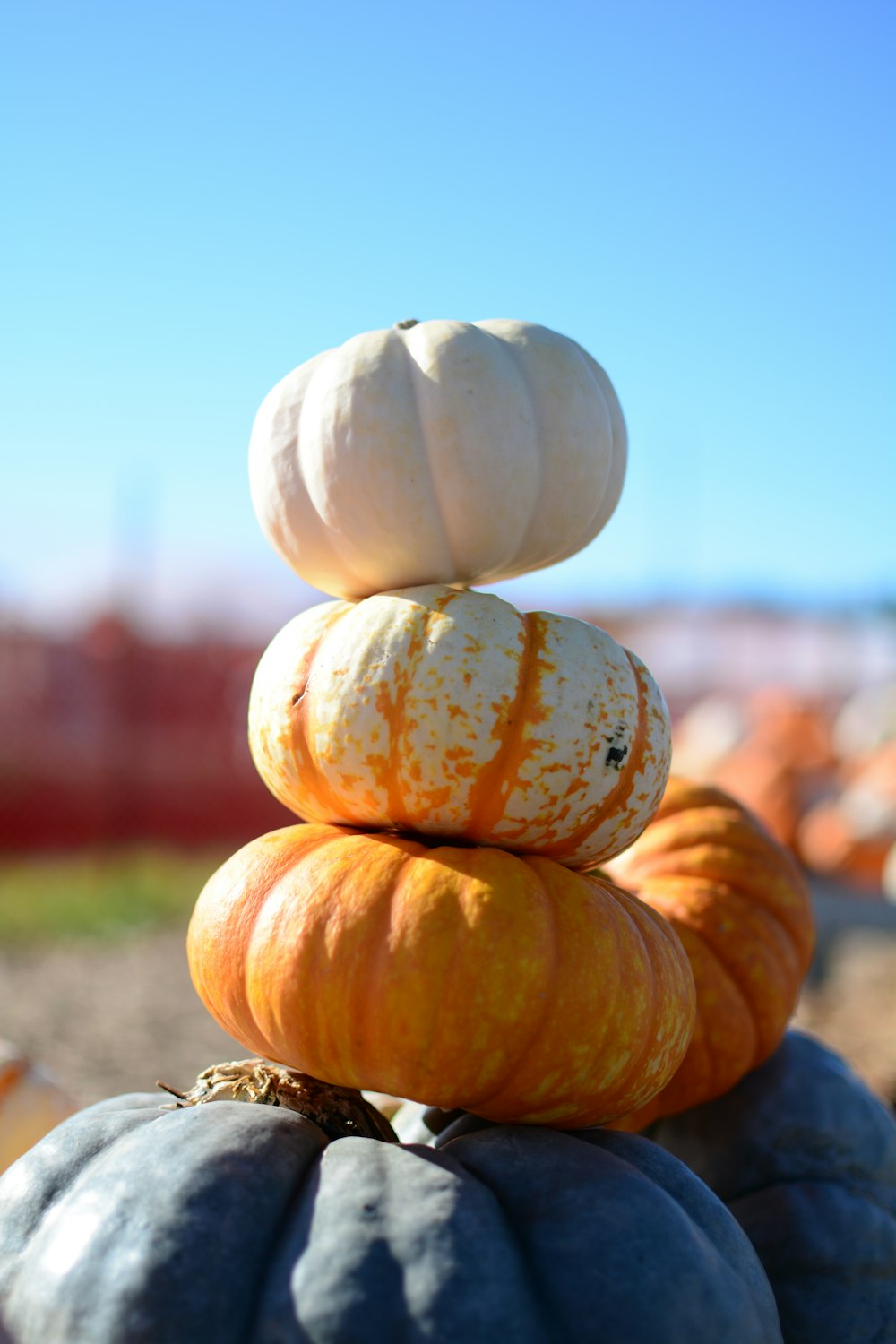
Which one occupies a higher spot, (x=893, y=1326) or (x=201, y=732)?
(x=893, y=1326)

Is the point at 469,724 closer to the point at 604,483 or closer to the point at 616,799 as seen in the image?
the point at 616,799

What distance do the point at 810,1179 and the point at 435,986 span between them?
95 cm

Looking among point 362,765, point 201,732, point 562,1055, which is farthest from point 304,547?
point 201,732

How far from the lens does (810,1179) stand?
1918mm

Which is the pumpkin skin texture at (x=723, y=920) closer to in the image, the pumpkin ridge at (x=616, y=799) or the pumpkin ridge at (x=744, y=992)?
the pumpkin ridge at (x=744, y=992)

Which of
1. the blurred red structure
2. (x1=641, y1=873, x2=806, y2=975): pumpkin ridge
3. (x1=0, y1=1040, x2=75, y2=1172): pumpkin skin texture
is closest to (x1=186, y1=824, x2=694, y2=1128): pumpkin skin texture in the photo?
(x1=641, y1=873, x2=806, y2=975): pumpkin ridge

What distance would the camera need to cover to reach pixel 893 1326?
1.73 metres

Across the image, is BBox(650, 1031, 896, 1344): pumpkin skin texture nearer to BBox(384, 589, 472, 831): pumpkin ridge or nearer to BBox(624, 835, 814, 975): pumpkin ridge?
BBox(624, 835, 814, 975): pumpkin ridge

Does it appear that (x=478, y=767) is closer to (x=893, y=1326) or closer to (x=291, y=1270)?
(x=291, y=1270)

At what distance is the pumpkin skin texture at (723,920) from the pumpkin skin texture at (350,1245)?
Result: 53 centimetres

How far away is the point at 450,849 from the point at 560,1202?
447mm

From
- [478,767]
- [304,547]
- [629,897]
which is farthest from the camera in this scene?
[304,547]

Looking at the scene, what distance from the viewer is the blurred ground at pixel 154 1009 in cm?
393

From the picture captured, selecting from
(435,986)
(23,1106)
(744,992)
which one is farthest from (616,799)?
(23,1106)
